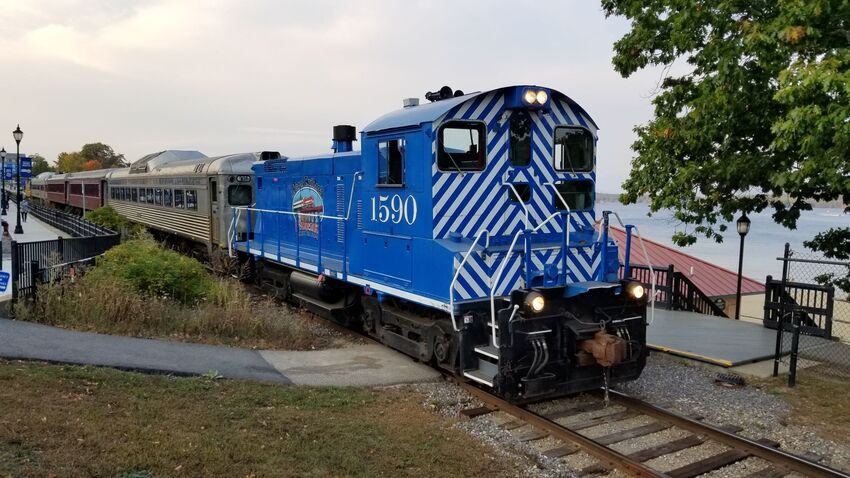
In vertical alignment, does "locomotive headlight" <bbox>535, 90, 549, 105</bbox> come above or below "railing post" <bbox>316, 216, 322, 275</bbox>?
above

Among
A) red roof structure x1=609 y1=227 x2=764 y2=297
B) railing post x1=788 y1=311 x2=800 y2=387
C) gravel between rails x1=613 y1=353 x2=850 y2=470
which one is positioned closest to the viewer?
gravel between rails x1=613 y1=353 x2=850 y2=470

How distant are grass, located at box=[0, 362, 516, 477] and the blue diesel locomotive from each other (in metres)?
1.28

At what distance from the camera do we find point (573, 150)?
8.70 m

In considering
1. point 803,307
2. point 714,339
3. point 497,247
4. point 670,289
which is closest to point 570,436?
point 497,247

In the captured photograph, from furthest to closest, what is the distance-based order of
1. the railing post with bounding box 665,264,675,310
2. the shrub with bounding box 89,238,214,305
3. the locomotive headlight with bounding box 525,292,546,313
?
the railing post with bounding box 665,264,675,310, the shrub with bounding box 89,238,214,305, the locomotive headlight with bounding box 525,292,546,313

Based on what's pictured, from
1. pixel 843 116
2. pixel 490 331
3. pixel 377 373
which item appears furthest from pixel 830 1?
pixel 377 373

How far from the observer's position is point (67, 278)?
464 inches

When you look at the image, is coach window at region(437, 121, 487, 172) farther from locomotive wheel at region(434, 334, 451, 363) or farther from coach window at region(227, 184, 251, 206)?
coach window at region(227, 184, 251, 206)

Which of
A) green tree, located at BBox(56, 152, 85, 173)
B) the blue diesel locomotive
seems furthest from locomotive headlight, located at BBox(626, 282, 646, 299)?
green tree, located at BBox(56, 152, 85, 173)

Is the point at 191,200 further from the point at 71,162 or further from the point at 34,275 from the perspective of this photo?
the point at 71,162

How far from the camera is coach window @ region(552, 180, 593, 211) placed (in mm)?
8617

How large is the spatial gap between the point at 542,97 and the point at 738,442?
15.3ft

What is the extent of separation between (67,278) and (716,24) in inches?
502

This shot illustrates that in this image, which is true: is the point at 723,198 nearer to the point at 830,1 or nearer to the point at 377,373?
the point at 830,1
